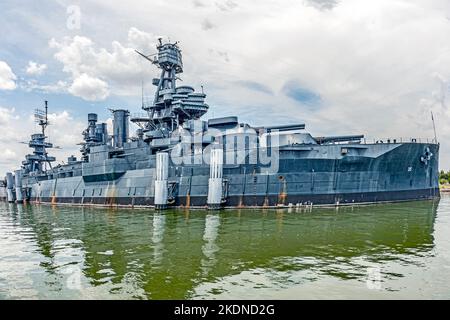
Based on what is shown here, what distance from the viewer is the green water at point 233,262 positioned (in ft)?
33.0

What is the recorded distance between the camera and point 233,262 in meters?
13.4

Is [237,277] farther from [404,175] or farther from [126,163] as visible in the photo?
[126,163]

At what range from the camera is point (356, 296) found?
371 inches

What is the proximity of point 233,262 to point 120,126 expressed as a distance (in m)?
47.6

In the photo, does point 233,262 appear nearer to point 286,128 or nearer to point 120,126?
point 286,128

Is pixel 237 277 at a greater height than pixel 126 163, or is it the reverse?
pixel 126 163

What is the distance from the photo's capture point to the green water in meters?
10.1

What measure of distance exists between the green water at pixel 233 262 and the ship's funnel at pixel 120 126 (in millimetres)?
34244

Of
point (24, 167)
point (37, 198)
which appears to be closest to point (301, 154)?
point (37, 198)

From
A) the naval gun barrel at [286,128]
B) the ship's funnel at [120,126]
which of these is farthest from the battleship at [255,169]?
the ship's funnel at [120,126]

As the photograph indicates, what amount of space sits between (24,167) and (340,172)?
234 feet

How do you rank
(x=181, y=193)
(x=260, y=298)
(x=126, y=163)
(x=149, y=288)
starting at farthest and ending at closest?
(x=126, y=163)
(x=181, y=193)
(x=149, y=288)
(x=260, y=298)

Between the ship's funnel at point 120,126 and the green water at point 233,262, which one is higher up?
the ship's funnel at point 120,126

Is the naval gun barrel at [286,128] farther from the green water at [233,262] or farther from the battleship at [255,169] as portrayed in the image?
the green water at [233,262]
